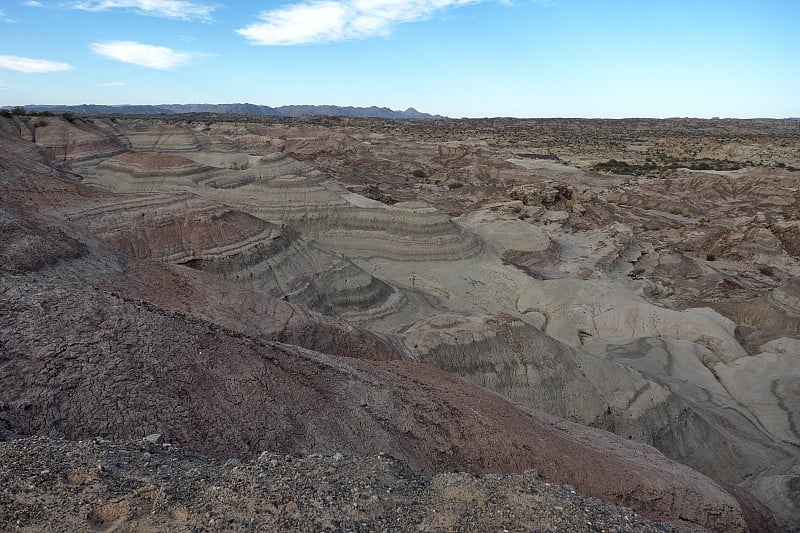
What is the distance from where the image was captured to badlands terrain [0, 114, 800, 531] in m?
4.70

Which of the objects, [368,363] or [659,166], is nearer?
[368,363]

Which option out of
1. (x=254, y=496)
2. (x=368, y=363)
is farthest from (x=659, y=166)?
(x=254, y=496)

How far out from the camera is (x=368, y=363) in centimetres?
940

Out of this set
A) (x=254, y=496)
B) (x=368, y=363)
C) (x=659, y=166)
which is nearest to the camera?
(x=254, y=496)

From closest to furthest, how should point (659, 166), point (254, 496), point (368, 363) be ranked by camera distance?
point (254, 496)
point (368, 363)
point (659, 166)

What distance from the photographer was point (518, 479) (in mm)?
5715

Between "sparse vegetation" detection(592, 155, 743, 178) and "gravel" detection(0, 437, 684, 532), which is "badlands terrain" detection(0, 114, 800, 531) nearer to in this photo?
"gravel" detection(0, 437, 684, 532)

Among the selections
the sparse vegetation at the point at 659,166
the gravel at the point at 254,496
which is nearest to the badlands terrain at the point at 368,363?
the gravel at the point at 254,496

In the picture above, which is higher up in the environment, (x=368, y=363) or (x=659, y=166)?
(x=659, y=166)

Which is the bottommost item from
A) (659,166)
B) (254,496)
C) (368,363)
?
(368,363)

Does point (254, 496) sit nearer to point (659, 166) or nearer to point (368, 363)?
point (368, 363)

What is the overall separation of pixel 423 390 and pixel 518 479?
2.92 m

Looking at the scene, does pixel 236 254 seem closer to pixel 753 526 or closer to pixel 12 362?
pixel 12 362

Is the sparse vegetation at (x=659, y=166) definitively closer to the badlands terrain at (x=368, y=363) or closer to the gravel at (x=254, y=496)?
the badlands terrain at (x=368, y=363)
